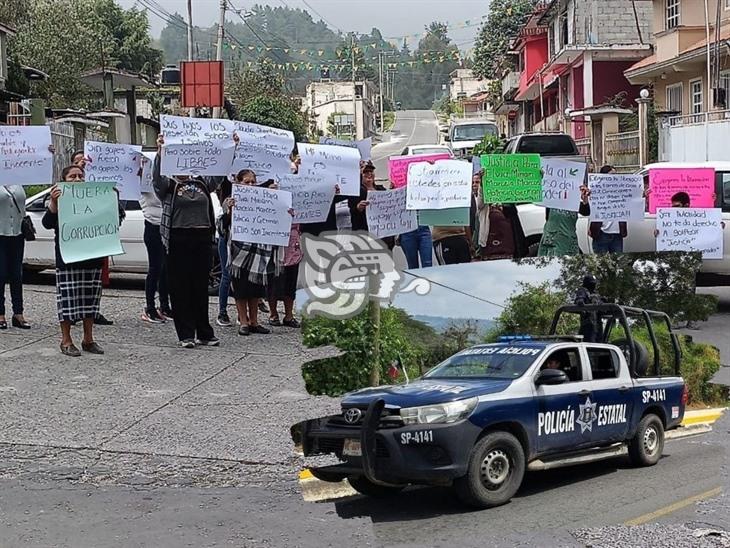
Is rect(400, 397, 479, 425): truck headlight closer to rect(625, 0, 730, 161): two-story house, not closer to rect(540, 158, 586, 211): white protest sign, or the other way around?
rect(540, 158, 586, 211): white protest sign

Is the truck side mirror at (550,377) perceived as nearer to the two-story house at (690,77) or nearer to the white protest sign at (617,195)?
the white protest sign at (617,195)

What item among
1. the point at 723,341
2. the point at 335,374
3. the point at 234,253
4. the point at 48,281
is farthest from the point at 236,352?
the point at 48,281

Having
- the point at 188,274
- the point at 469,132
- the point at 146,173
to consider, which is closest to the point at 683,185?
the point at 188,274

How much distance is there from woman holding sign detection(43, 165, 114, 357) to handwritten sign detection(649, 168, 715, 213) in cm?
557

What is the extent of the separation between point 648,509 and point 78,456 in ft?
13.1

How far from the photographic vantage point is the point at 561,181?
11.0 m

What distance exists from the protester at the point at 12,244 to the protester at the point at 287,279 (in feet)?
8.82

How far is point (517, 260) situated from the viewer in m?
8.31

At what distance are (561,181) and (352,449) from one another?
5004 millimetres

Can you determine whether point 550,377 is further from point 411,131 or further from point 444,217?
point 411,131

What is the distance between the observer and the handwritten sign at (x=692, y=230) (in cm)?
1010

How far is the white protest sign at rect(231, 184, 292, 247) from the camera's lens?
11016mm

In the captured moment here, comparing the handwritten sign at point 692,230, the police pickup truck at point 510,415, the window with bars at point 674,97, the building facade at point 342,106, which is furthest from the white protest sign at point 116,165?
the building facade at point 342,106

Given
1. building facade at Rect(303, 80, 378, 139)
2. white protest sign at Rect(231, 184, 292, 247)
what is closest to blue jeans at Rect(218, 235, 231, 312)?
white protest sign at Rect(231, 184, 292, 247)
